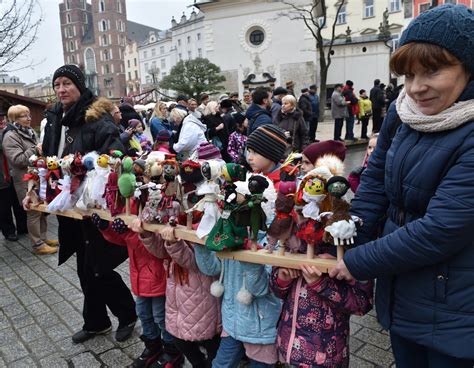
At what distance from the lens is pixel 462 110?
1.37 meters

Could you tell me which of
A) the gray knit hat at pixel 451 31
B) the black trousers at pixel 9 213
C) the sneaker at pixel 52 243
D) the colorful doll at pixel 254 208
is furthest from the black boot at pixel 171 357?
the black trousers at pixel 9 213

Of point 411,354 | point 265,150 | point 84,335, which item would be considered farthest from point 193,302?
point 84,335

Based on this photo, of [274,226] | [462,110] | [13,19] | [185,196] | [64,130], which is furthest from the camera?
[13,19]

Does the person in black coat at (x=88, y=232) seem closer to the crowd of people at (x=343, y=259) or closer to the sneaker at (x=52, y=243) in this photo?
the crowd of people at (x=343, y=259)

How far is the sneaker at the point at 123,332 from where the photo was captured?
10.9ft

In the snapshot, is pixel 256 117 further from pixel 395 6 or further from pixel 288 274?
pixel 395 6

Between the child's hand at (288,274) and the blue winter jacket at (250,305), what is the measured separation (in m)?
0.20

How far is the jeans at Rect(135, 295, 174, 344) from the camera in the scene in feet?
9.27

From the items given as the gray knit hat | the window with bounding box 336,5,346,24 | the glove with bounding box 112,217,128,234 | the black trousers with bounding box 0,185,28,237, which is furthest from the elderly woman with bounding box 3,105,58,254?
the window with bounding box 336,5,346,24

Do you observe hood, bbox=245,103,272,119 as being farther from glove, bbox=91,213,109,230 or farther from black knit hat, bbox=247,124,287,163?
glove, bbox=91,213,109,230

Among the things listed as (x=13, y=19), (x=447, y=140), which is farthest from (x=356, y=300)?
(x=13, y=19)

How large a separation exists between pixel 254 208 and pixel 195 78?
37031 millimetres

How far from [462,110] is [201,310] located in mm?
1852

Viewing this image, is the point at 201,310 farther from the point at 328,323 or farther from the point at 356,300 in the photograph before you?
the point at 356,300
